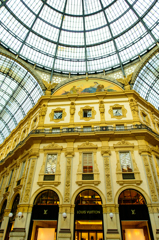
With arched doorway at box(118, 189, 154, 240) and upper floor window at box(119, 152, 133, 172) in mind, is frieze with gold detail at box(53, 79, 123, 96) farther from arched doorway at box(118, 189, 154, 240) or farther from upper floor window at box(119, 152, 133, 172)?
arched doorway at box(118, 189, 154, 240)

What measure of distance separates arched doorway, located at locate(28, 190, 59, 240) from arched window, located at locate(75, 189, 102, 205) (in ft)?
7.91

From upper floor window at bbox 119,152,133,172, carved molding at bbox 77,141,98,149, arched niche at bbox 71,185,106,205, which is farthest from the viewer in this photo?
carved molding at bbox 77,141,98,149

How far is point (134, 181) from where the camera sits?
707 inches

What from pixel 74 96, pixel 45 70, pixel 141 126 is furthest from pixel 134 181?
pixel 45 70

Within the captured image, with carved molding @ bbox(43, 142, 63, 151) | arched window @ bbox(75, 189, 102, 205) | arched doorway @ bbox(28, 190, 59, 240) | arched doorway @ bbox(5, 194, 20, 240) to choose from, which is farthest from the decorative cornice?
arched doorway @ bbox(5, 194, 20, 240)

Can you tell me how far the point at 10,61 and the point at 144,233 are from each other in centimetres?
3580

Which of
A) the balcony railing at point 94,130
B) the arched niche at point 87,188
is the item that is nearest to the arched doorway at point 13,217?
the arched niche at point 87,188

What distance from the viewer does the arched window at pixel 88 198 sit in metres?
17.8

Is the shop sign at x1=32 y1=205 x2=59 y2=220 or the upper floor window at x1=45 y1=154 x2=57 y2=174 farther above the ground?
the upper floor window at x1=45 y1=154 x2=57 y2=174

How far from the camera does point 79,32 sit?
3806 cm

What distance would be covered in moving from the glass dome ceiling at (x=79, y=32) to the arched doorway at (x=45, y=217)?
2566 centimetres

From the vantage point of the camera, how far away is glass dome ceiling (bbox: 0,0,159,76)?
3225 centimetres

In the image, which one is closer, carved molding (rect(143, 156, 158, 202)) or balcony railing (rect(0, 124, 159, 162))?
carved molding (rect(143, 156, 158, 202))

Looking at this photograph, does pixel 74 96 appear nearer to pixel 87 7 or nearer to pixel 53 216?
pixel 53 216
